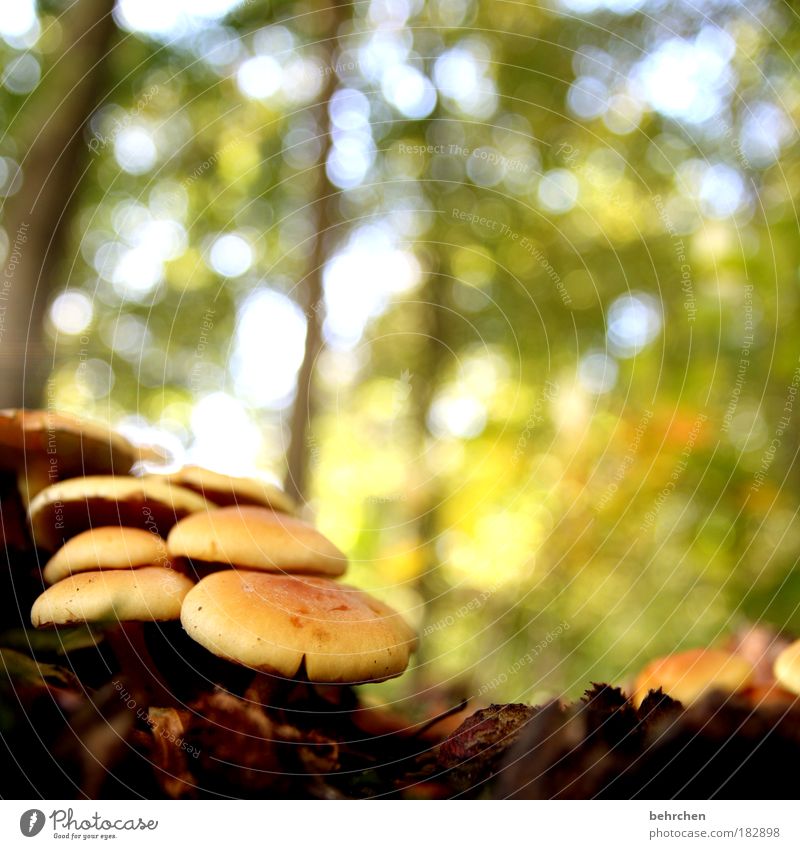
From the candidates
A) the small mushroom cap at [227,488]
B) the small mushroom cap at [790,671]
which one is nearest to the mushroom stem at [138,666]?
the small mushroom cap at [227,488]

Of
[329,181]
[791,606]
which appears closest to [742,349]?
[791,606]

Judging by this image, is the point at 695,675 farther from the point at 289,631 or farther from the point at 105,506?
the point at 105,506

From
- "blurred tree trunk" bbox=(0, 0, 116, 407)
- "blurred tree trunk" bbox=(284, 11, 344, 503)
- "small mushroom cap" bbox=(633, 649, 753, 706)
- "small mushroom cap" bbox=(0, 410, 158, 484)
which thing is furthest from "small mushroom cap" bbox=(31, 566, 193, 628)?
"blurred tree trunk" bbox=(284, 11, 344, 503)

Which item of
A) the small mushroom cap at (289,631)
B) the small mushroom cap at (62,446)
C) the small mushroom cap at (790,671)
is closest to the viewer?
the small mushroom cap at (289,631)

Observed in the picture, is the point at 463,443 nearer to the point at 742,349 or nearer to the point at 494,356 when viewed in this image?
the point at 742,349

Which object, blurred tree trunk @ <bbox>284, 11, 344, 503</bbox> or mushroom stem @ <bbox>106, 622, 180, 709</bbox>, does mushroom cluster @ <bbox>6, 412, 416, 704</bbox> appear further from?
blurred tree trunk @ <bbox>284, 11, 344, 503</bbox>

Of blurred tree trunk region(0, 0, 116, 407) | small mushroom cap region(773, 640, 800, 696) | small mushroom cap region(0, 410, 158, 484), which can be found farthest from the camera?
blurred tree trunk region(0, 0, 116, 407)

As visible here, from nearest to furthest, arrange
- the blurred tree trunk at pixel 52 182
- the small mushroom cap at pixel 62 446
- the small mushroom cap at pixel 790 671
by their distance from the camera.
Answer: the small mushroom cap at pixel 790 671 → the small mushroom cap at pixel 62 446 → the blurred tree trunk at pixel 52 182

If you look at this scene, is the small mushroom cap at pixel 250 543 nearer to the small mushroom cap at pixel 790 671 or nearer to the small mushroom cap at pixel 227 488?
the small mushroom cap at pixel 227 488
